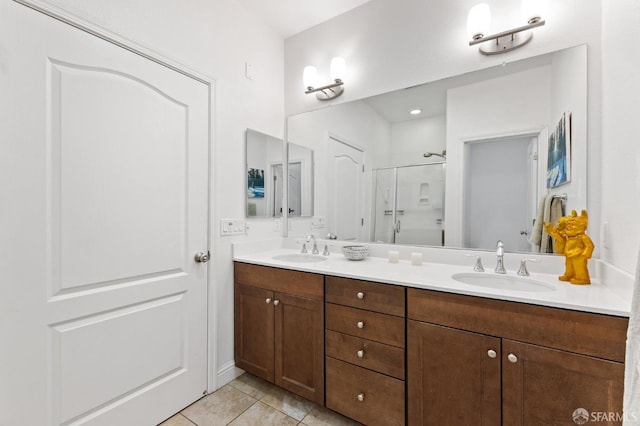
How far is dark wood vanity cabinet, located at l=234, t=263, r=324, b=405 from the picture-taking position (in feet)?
5.13

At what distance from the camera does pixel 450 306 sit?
3.89 feet

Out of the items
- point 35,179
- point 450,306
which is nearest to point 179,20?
point 35,179

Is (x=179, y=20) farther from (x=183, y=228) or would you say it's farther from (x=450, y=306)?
(x=450, y=306)

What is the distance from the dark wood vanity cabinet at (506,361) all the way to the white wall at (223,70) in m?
1.24

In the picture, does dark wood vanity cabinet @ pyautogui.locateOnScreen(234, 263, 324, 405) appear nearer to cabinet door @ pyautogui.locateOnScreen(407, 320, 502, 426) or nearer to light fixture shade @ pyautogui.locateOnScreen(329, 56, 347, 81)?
cabinet door @ pyautogui.locateOnScreen(407, 320, 502, 426)

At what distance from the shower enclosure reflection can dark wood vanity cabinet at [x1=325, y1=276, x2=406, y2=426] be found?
0.62 m

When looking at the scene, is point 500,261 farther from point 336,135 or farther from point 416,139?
point 336,135

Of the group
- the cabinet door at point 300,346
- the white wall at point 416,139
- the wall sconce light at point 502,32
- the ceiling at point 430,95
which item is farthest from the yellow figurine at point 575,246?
the cabinet door at point 300,346

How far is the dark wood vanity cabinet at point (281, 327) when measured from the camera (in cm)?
156

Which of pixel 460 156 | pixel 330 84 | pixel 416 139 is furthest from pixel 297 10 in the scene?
pixel 460 156

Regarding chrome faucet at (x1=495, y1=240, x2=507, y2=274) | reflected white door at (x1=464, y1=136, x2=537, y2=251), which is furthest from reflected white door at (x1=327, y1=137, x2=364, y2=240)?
chrome faucet at (x1=495, y1=240, x2=507, y2=274)

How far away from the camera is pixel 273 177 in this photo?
2311mm

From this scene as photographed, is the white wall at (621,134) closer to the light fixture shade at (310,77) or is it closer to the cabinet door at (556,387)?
the cabinet door at (556,387)

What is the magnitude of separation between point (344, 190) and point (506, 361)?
143 centimetres
